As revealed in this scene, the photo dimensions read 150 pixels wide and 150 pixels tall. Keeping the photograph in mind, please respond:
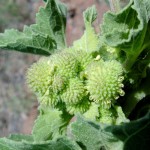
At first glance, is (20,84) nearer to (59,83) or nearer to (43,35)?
(43,35)

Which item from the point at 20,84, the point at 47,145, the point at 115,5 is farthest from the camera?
the point at 20,84

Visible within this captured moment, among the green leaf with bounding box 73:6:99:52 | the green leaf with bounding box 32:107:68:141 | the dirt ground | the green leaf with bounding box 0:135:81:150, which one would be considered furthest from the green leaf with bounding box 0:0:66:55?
the dirt ground

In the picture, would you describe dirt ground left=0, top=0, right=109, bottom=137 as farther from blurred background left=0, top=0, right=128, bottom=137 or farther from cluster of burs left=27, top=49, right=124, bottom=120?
cluster of burs left=27, top=49, right=124, bottom=120

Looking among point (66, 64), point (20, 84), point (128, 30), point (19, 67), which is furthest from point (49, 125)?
point (19, 67)

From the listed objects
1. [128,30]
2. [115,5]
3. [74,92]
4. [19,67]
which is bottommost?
[74,92]

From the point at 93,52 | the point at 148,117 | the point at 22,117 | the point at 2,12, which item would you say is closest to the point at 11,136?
the point at 93,52

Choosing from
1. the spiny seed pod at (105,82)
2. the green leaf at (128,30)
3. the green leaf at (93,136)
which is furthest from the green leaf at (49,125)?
the green leaf at (128,30)

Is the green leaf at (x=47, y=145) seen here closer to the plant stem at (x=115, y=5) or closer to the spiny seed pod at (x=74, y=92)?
the spiny seed pod at (x=74, y=92)
